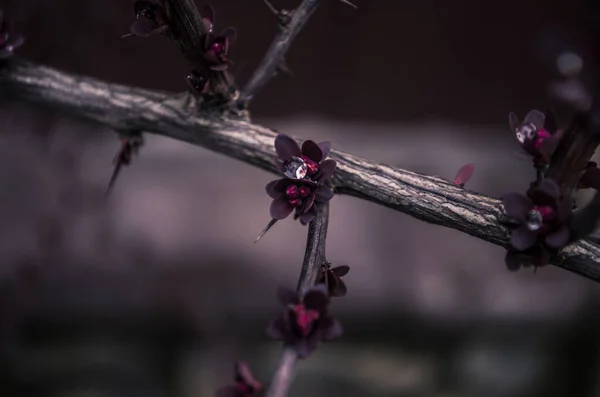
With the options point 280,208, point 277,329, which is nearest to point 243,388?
point 277,329

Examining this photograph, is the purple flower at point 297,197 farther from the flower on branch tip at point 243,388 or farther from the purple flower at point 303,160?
the flower on branch tip at point 243,388

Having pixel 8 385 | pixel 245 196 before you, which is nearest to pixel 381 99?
pixel 245 196

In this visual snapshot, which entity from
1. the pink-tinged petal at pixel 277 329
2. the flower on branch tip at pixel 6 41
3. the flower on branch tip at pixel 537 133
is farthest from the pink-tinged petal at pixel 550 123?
the flower on branch tip at pixel 6 41

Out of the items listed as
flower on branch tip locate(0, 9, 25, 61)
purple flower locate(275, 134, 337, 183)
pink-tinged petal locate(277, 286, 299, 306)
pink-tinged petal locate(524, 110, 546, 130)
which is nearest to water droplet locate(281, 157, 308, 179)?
purple flower locate(275, 134, 337, 183)

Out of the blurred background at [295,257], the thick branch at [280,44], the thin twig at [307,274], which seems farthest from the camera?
the blurred background at [295,257]

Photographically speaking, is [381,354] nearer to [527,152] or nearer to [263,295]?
[263,295]

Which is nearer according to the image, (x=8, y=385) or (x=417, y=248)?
(x=8, y=385)

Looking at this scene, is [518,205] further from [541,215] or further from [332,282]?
[332,282]
